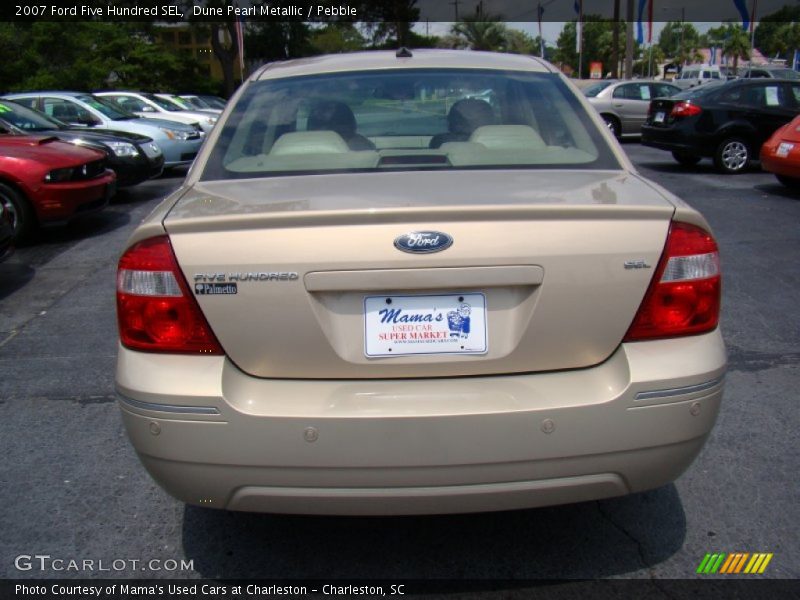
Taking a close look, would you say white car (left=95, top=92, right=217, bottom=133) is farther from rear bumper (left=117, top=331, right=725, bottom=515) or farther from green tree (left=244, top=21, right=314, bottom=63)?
green tree (left=244, top=21, right=314, bottom=63)

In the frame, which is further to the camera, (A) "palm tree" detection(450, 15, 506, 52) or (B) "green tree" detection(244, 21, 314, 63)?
(A) "palm tree" detection(450, 15, 506, 52)

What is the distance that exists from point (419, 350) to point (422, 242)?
0.31m

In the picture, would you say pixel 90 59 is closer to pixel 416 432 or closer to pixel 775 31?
pixel 416 432

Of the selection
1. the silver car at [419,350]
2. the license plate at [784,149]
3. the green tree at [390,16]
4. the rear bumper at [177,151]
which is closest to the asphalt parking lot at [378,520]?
the silver car at [419,350]

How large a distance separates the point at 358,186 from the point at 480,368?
0.74m

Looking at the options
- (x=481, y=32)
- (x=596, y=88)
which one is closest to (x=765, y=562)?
(x=596, y=88)

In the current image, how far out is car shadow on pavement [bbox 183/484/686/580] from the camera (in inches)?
108

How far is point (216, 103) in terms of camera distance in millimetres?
23812

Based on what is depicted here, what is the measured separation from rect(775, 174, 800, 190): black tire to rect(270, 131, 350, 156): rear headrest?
9144 mm

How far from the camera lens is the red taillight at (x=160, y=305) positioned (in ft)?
7.61

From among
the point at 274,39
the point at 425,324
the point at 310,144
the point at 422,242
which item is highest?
the point at 274,39

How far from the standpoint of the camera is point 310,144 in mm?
3170

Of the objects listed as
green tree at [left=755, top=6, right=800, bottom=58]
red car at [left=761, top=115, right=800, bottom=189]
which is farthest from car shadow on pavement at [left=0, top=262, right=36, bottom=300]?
green tree at [left=755, top=6, right=800, bottom=58]

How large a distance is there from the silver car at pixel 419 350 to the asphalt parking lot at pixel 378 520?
1.67 ft
